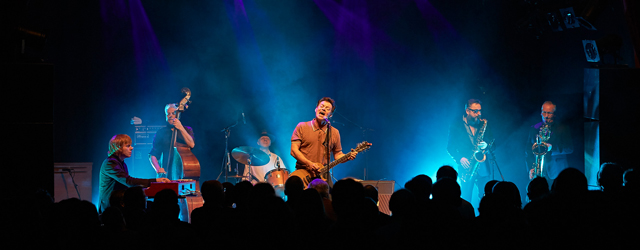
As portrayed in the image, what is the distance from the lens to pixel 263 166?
10.6 meters

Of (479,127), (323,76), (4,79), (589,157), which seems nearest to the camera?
(4,79)

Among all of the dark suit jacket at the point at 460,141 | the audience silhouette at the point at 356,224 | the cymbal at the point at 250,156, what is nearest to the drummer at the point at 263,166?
the cymbal at the point at 250,156

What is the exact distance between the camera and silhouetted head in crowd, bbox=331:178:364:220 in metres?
3.24

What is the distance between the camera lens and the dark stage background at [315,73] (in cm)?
1017

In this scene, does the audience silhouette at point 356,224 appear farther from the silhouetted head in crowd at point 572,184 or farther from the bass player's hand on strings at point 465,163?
the bass player's hand on strings at point 465,163

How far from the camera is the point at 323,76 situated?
11227 mm

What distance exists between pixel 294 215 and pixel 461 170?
623cm

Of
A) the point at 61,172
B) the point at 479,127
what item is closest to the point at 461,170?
the point at 479,127

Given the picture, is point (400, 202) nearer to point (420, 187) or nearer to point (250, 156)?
point (420, 187)

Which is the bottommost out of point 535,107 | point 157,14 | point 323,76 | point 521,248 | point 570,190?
point 521,248

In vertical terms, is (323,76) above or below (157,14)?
below

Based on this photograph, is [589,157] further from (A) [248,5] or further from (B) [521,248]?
(A) [248,5]

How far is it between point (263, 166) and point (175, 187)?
197 inches

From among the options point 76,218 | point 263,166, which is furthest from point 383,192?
point 76,218
